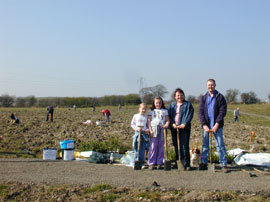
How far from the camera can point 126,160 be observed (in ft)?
29.0

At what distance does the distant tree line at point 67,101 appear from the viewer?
8050cm

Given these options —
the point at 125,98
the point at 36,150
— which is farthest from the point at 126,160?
the point at 125,98

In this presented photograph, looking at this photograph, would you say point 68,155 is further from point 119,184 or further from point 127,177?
point 119,184

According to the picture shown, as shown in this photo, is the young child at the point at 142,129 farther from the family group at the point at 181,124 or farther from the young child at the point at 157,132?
the young child at the point at 157,132

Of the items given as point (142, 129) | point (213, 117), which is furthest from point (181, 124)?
point (142, 129)

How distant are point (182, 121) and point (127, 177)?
6.86 ft

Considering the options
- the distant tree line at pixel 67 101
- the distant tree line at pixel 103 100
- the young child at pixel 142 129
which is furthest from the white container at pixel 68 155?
the distant tree line at pixel 67 101

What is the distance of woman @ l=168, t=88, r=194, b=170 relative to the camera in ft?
26.0

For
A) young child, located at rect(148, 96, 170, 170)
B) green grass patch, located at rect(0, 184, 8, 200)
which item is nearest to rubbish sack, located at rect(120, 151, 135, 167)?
young child, located at rect(148, 96, 170, 170)

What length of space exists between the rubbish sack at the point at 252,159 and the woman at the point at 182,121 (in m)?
1.63

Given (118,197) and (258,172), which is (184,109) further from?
(118,197)

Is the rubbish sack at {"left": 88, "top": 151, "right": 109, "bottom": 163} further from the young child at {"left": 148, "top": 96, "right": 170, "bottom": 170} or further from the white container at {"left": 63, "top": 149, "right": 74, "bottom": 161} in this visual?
the young child at {"left": 148, "top": 96, "right": 170, "bottom": 170}

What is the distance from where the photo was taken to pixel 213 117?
7.93m

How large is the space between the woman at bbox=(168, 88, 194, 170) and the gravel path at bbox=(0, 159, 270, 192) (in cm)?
51
